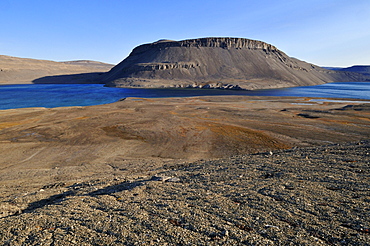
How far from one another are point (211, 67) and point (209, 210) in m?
135

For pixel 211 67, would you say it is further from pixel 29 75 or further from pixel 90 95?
pixel 29 75

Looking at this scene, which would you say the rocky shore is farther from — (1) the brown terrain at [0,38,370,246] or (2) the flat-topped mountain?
(2) the flat-topped mountain

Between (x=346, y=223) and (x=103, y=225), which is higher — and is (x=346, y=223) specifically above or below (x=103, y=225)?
above

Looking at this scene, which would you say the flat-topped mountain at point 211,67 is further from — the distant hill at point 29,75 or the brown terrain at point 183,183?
the brown terrain at point 183,183

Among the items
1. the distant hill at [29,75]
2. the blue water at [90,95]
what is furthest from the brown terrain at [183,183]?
the distant hill at [29,75]

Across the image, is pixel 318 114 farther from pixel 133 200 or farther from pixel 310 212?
pixel 133 200

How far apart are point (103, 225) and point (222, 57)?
147 metres

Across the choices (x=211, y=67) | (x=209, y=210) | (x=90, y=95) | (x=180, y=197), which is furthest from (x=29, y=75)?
A: (x=209, y=210)

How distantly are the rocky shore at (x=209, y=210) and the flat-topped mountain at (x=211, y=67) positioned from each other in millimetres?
100169

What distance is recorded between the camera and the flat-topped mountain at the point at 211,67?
119 m

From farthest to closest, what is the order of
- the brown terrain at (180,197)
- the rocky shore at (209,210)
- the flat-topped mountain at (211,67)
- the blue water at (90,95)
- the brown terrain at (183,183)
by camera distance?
the flat-topped mountain at (211,67)
the blue water at (90,95)
the brown terrain at (183,183)
the brown terrain at (180,197)
the rocky shore at (209,210)

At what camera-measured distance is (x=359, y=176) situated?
985 cm

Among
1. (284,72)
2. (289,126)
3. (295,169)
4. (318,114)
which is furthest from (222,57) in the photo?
(295,169)

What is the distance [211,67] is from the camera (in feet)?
448
